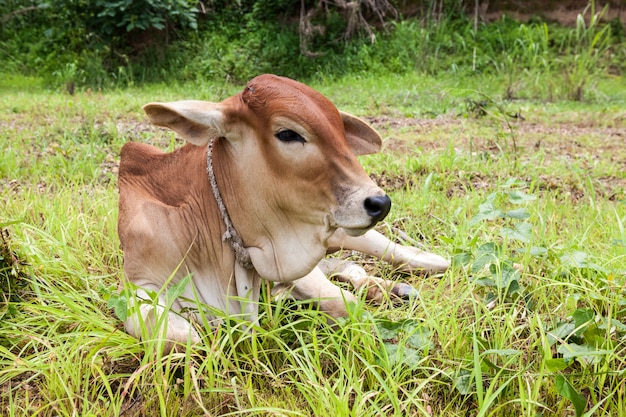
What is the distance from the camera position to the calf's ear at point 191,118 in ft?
5.23

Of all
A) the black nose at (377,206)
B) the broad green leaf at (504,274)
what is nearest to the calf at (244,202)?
the black nose at (377,206)

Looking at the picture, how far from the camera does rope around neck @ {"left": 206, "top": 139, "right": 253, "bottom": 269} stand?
68.9 inches

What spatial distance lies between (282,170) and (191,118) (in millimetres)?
297

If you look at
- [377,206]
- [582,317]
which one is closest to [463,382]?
[582,317]

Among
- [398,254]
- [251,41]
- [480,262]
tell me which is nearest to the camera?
[480,262]

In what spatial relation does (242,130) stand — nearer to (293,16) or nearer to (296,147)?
(296,147)

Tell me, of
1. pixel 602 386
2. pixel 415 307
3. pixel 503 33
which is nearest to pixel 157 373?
pixel 415 307

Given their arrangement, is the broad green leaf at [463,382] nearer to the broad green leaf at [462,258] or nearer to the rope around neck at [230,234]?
the broad green leaf at [462,258]

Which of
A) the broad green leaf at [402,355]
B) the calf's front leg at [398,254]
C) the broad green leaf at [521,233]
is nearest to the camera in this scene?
the broad green leaf at [402,355]

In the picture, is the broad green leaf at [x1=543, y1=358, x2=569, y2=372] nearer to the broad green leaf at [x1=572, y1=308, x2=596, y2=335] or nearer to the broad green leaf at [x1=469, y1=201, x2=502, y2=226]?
the broad green leaf at [x1=572, y1=308, x2=596, y2=335]

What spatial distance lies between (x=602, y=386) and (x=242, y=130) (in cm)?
124

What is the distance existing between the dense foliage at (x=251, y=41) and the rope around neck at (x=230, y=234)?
7138 millimetres

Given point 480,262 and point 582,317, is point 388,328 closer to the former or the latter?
point 480,262

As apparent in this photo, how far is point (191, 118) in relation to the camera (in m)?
1.60
